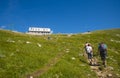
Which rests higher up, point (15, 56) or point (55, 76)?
point (15, 56)

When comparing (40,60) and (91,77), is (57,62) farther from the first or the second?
(91,77)

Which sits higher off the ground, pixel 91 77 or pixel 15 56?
Answer: pixel 15 56

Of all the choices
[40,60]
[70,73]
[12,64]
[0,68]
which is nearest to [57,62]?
[40,60]

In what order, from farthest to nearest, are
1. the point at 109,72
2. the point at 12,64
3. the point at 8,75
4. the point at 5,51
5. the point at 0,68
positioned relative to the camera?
1. the point at 5,51
2. the point at 109,72
3. the point at 12,64
4. the point at 0,68
5. the point at 8,75

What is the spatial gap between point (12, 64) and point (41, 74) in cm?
447

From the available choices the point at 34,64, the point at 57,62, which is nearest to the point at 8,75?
the point at 34,64

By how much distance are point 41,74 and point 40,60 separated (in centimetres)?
502

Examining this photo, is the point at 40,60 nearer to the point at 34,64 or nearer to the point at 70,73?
the point at 34,64

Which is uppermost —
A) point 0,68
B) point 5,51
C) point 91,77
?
point 5,51

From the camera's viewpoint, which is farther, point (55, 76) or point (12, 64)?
point (12, 64)

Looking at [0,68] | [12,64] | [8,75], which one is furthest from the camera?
[12,64]

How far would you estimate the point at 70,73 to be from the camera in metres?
23.6

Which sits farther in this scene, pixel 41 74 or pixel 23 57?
pixel 23 57

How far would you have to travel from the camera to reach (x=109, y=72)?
86.7ft
